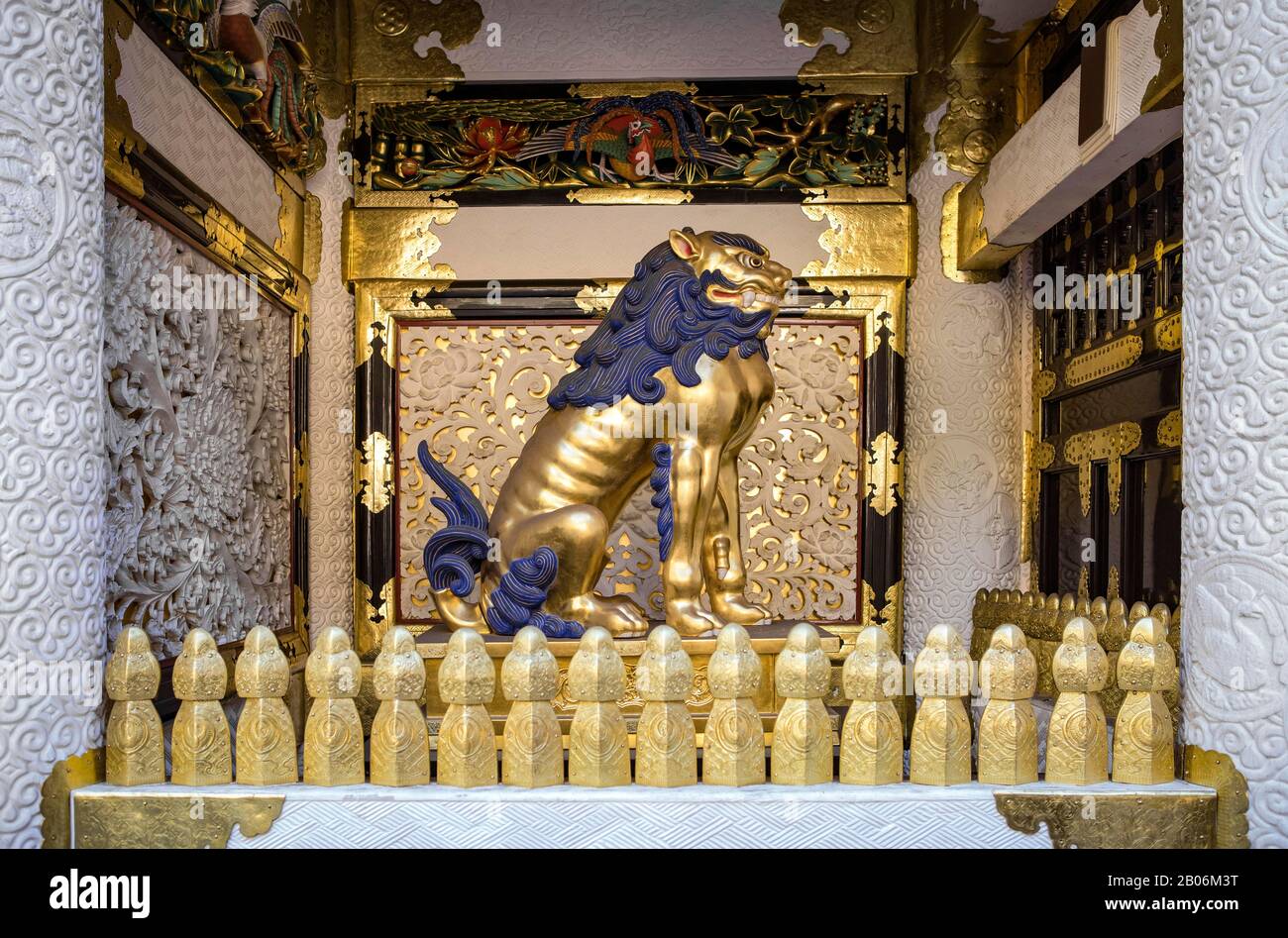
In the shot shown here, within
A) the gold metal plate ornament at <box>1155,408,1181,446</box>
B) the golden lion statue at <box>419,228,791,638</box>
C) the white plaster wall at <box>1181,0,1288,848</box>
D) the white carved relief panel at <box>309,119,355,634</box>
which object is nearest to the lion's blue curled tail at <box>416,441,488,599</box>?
the golden lion statue at <box>419,228,791,638</box>

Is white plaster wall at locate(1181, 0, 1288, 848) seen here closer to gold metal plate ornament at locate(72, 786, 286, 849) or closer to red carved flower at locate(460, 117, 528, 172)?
gold metal plate ornament at locate(72, 786, 286, 849)

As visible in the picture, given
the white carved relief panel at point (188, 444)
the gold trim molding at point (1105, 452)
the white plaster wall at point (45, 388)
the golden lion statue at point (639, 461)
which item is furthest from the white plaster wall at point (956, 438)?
the white plaster wall at point (45, 388)

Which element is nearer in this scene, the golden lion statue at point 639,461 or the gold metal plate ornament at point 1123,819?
the gold metal plate ornament at point 1123,819

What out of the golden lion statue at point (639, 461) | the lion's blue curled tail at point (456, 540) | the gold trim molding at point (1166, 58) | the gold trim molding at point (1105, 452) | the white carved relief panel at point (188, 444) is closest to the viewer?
the gold trim molding at point (1166, 58)

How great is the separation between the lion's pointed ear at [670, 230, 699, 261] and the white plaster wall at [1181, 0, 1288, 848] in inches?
41.3

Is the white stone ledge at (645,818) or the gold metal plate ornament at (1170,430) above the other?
the gold metal plate ornament at (1170,430)

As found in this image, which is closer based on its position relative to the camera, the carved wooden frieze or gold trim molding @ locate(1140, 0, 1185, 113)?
gold trim molding @ locate(1140, 0, 1185, 113)

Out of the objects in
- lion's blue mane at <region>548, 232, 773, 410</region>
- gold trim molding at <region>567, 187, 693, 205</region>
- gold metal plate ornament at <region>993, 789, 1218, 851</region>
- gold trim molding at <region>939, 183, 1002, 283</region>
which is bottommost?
gold metal plate ornament at <region>993, 789, 1218, 851</region>

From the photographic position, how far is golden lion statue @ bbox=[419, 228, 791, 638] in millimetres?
2268

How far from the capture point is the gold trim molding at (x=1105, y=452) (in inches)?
108

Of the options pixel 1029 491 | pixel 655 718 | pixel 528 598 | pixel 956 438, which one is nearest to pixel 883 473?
pixel 956 438

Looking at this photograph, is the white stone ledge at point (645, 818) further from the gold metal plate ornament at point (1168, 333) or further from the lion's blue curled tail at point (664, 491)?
the gold metal plate ornament at point (1168, 333)

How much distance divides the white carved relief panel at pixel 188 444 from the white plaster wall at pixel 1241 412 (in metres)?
1.92
